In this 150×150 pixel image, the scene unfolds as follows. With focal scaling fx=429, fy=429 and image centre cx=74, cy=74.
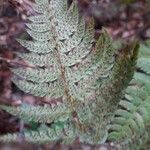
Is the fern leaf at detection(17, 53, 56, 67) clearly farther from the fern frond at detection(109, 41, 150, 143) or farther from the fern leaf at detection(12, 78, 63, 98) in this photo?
the fern frond at detection(109, 41, 150, 143)

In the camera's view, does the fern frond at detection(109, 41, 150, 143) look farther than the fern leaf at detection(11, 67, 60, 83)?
Yes

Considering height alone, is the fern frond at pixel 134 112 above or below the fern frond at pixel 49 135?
above

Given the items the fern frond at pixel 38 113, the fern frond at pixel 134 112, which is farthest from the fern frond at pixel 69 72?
the fern frond at pixel 134 112

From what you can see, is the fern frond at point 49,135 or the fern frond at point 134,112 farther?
the fern frond at point 134,112

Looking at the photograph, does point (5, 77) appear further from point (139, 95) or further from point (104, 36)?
point (104, 36)

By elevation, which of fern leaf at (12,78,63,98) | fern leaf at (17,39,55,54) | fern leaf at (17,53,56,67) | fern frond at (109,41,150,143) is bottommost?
fern frond at (109,41,150,143)

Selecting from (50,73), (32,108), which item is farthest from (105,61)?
(32,108)

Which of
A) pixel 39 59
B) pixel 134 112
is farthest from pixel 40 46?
pixel 134 112

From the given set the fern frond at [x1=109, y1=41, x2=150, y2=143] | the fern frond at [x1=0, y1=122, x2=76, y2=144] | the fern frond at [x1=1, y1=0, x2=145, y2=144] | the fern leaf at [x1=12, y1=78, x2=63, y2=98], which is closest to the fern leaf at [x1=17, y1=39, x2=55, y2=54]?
the fern frond at [x1=1, y1=0, x2=145, y2=144]

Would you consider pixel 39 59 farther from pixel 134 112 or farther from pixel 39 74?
pixel 134 112

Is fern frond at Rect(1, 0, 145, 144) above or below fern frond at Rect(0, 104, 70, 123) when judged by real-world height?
above

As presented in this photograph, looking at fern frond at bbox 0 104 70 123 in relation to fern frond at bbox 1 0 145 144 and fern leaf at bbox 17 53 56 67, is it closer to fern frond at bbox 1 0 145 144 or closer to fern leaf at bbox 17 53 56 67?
fern frond at bbox 1 0 145 144

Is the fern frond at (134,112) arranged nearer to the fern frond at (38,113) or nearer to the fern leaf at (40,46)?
the fern frond at (38,113)
